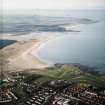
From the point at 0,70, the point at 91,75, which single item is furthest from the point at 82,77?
the point at 0,70

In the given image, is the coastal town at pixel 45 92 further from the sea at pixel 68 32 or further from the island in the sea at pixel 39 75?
the sea at pixel 68 32

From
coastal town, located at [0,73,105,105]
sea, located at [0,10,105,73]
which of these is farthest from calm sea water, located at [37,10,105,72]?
coastal town, located at [0,73,105,105]

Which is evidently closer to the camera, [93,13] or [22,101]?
[22,101]

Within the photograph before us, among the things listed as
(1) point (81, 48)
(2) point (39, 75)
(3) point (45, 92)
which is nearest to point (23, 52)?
(2) point (39, 75)

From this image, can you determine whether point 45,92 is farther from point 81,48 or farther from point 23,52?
point 81,48

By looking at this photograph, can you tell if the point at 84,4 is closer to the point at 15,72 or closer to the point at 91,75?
the point at 91,75

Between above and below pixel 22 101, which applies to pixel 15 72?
above

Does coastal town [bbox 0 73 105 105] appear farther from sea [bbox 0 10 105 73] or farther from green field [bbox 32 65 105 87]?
sea [bbox 0 10 105 73]
